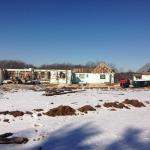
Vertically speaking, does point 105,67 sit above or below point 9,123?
above

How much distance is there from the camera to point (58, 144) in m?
13.9

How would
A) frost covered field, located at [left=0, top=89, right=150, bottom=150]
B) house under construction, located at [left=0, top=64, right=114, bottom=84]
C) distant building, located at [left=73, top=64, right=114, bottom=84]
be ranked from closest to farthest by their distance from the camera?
frost covered field, located at [left=0, top=89, right=150, bottom=150] < house under construction, located at [left=0, top=64, right=114, bottom=84] < distant building, located at [left=73, top=64, right=114, bottom=84]

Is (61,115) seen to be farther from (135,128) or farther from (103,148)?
(103,148)

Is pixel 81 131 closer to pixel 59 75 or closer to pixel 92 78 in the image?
pixel 59 75

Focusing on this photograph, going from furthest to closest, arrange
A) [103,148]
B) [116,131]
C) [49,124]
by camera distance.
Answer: [49,124] < [116,131] < [103,148]

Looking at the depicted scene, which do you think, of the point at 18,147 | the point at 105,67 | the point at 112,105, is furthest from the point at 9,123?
the point at 105,67

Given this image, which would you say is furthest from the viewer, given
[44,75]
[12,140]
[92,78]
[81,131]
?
[44,75]

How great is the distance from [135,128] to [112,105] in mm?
9849

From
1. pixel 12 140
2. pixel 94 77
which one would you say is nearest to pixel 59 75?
pixel 94 77

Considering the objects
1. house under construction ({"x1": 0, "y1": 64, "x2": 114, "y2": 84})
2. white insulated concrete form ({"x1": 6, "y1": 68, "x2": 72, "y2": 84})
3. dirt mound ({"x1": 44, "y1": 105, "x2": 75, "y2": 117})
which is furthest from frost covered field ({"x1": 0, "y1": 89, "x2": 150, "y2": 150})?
house under construction ({"x1": 0, "y1": 64, "x2": 114, "y2": 84})

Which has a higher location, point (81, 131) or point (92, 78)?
point (92, 78)

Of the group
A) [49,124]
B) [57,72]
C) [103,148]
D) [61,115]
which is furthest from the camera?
[57,72]

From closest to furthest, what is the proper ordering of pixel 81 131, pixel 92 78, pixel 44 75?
pixel 81 131 < pixel 92 78 < pixel 44 75

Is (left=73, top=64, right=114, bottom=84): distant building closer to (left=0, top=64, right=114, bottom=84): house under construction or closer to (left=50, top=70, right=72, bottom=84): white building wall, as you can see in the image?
(left=0, top=64, right=114, bottom=84): house under construction
